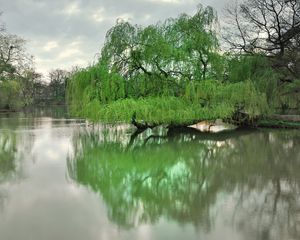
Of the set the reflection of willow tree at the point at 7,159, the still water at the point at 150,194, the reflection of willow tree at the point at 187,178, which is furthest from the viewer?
the reflection of willow tree at the point at 7,159

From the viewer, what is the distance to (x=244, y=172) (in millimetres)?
7562

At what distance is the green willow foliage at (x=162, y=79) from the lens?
14039 mm

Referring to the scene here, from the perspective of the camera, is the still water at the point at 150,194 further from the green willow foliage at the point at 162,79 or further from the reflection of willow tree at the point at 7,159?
the green willow foliage at the point at 162,79

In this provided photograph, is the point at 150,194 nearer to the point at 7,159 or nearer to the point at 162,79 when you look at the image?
the point at 7,159

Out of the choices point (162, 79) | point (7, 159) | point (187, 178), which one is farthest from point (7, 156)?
point (162, 79)

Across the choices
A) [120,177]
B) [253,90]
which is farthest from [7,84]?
[120,177]

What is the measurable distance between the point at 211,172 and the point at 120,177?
193cm

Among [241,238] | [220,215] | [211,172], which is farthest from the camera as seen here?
[211,172]

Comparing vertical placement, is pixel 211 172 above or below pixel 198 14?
below

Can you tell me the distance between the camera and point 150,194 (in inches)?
229

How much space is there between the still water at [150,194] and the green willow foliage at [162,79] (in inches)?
134

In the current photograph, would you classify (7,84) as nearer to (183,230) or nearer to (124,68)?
(124,68)

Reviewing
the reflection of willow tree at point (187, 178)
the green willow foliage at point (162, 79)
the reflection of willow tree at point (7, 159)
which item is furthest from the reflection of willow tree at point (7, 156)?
the green willow foliage at point (162, 79)

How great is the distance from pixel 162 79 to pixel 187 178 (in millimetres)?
8546
